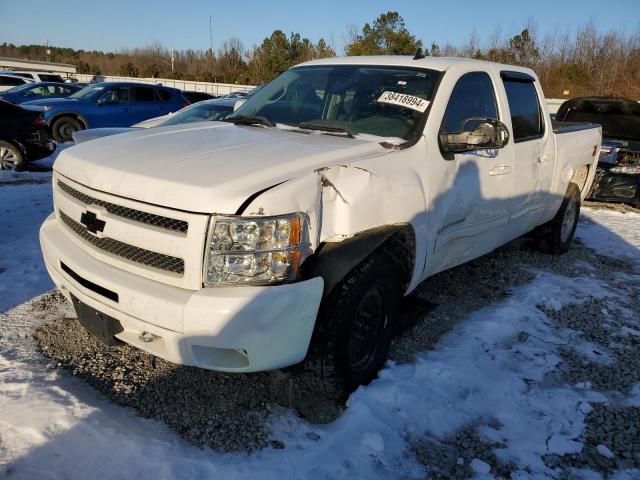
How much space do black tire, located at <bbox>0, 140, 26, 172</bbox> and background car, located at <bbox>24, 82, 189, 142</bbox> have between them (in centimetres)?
396

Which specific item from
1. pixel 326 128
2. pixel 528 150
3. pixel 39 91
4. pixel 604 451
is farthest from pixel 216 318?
pixel 39 91

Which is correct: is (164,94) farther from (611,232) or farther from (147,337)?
(147,337)

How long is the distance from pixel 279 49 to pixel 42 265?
4878cm

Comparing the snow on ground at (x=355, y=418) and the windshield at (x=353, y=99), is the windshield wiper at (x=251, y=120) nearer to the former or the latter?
the windshield at (x=353, y=99)

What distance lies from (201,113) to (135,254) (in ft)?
21.0

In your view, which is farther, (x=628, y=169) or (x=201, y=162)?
(x=628, y=169)

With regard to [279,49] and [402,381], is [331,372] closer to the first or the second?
[402,381]

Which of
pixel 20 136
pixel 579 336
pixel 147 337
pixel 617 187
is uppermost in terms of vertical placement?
pixel 20 136

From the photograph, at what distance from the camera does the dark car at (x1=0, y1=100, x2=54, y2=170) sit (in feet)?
29.9

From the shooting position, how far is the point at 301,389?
3.06m

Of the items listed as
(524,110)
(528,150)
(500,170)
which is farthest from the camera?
(524,110)

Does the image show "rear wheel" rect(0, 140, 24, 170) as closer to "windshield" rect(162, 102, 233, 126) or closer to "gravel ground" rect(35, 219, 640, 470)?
"windshield" rect(162, 102, 233, 126)

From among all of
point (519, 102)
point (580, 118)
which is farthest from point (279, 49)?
point (519, 102)

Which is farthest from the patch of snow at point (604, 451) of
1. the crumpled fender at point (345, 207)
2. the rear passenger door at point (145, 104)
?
the rear passenger door at point (145, 104)
